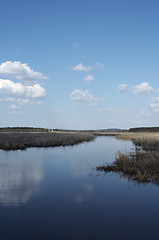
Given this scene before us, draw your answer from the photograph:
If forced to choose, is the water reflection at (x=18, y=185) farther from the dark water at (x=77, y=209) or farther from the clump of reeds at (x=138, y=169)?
the clump of reeds at (x=138, y=169)

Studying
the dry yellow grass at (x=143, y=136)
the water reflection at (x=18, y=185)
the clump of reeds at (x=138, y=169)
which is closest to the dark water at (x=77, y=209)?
the water reflection at (x=18, y=185)

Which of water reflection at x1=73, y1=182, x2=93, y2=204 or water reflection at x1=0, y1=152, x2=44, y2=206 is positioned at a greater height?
water reflection at x1=0, y1=152, x2=44, y2=206

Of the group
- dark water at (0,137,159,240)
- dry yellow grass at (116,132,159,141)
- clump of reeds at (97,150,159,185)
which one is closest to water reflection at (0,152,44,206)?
dark water at (0,137,159,240)

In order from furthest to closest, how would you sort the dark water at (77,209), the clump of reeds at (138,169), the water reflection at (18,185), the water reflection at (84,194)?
the clump of reeds at (138,169)
the water reflection at (84,194)
the water reflection at (18,185)
the dark water at (77,209)

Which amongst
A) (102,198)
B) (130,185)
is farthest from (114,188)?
(102,198)

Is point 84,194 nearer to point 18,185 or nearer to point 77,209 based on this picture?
point 77,209

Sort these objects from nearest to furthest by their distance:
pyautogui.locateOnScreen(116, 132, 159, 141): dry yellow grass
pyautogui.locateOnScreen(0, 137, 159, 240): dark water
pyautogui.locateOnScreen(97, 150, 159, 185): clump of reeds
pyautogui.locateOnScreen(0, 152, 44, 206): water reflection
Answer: pyautogui.locateOnScreen(0, 137, 159, 240): dark water, pyautogui.locateOnScreen(0, 152, 44, 206): water reflection, pyautogui.locateOnScreen(97, 150, 159, 185): clump of reeds, pyautogui.locateOnScreen(116, 132, 159, 141): dry yellow grass

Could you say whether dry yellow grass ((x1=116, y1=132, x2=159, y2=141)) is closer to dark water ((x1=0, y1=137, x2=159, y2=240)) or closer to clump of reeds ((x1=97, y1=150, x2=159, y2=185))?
clump of reeds ((x1=97, y1=150, x2=159, y2=185))

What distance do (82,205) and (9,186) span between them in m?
3.92

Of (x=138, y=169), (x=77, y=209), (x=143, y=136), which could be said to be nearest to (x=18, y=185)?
(x=77, y=209)

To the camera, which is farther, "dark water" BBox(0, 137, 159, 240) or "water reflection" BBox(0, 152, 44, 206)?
"water reflection" BBox(0, 152, 44, 206)

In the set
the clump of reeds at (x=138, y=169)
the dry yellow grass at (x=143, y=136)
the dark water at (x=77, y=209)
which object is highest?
the dry yellow grass at (x=143, y=136)

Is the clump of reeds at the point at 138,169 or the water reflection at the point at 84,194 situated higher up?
the clump of reeds at the point at 138,169

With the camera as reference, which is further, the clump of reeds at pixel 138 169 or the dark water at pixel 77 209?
the clump of reeds at pixel 138 169
